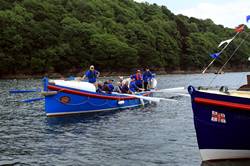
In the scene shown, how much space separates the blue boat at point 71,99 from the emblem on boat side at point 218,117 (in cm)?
1273

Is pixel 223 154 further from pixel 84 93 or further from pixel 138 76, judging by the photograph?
pixel 138 76

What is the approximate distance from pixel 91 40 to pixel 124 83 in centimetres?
8718

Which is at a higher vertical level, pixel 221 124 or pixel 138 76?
pixel 138 76

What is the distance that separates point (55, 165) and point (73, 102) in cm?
1101

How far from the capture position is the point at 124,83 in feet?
95.3

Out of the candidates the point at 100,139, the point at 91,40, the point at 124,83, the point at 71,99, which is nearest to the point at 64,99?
the point at 71,99

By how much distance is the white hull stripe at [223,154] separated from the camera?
39.5ft

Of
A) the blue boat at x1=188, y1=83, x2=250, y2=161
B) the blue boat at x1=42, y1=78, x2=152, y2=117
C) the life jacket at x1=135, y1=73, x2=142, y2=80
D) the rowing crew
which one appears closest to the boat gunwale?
the blue boat at x1=42, y1=78, x2=152, y2=117

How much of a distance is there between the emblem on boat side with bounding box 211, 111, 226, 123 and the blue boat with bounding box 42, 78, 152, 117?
501 inches

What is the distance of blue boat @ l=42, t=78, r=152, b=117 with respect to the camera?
74.3 ft

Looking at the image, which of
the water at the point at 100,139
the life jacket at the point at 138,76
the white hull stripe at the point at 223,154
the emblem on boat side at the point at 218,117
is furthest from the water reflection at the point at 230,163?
the life jacket at the point at 138,76

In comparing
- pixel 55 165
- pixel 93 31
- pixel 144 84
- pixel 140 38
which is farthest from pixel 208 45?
pixel 55 165

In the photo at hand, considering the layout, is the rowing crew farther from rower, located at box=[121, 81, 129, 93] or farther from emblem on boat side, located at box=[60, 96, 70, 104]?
emblem on boat side, located at box=[60, 96, 70, 104]

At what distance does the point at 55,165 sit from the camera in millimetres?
12664
